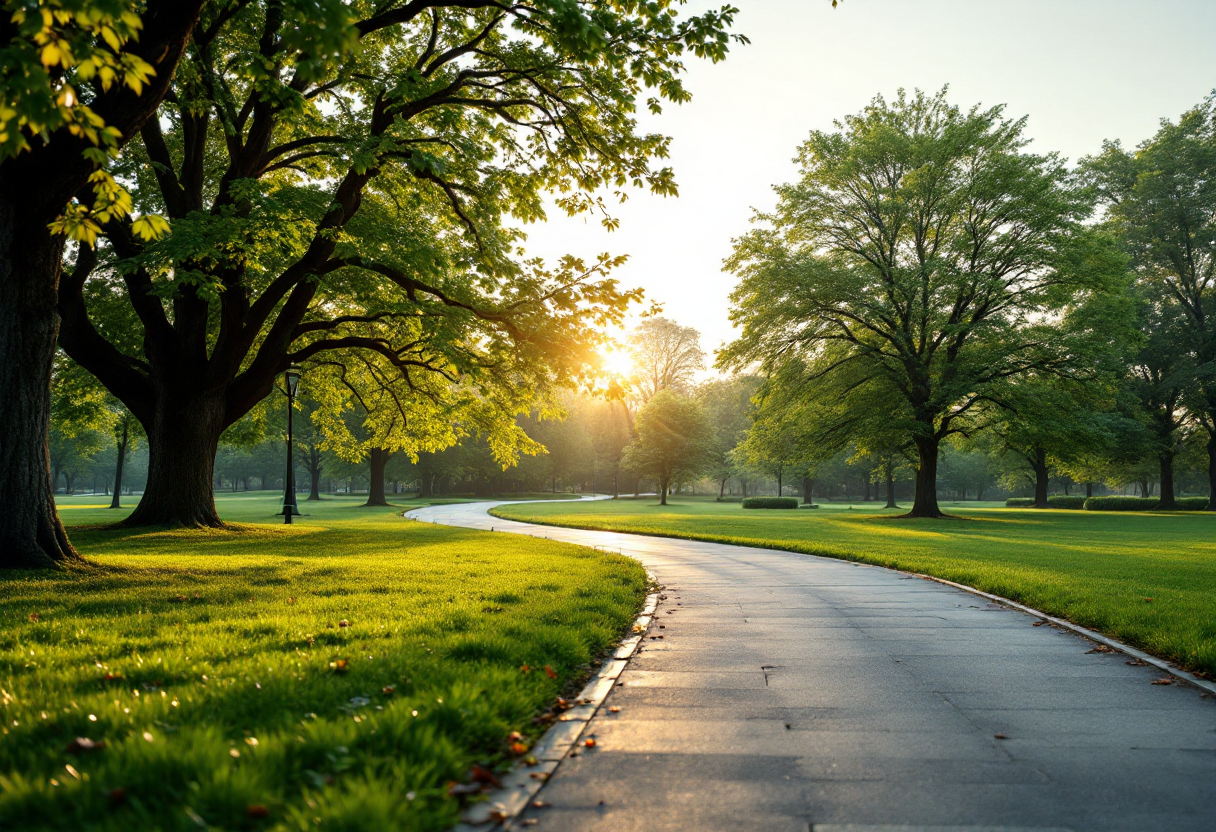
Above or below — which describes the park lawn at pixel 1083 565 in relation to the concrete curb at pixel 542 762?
below

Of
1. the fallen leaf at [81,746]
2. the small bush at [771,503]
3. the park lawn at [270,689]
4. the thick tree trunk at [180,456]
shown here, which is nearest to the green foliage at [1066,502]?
the small bush at [771,503]

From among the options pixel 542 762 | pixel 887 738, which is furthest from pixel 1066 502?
pixel 542 762

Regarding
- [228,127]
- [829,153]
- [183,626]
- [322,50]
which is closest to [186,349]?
[228,127]

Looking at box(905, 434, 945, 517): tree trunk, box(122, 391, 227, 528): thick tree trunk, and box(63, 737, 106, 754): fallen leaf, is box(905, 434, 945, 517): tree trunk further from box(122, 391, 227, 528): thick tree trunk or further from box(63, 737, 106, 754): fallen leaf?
box(63, 737, 106, 754): fallen leaf

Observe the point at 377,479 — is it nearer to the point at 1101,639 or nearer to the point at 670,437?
the point at 670,437

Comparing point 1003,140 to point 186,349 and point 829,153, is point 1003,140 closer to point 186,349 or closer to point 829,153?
point 829,153

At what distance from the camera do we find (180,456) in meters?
16.0

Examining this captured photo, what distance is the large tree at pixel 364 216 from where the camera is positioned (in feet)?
38.8

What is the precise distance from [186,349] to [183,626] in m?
12.5

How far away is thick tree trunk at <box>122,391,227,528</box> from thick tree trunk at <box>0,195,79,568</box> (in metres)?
A: 7.36

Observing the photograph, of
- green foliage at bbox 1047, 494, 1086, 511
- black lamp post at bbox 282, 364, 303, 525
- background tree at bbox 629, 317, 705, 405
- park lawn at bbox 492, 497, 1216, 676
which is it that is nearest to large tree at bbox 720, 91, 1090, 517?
park lawn at bbox 492, 497, 1216, 676

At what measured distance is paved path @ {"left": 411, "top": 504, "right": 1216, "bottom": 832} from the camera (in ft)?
9.56

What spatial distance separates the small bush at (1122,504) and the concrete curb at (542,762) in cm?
5027

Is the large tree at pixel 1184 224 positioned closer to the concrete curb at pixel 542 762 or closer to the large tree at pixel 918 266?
the large tree at pixel 918 266
